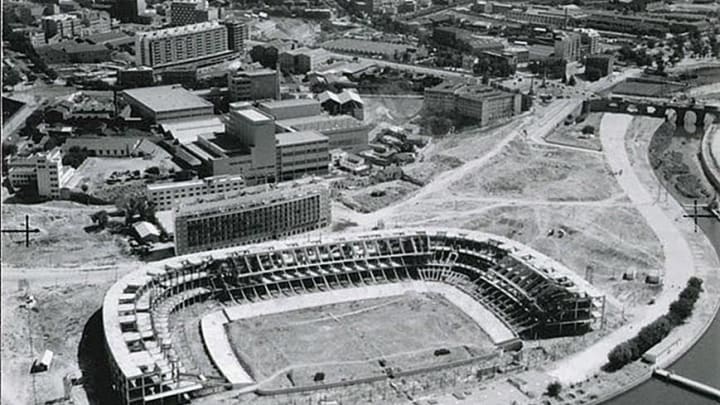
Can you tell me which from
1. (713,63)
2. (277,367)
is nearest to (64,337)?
(277,367)

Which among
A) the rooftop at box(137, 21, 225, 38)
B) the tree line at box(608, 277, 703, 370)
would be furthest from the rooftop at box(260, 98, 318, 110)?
the tree line at box(608, 277, 703, 370)

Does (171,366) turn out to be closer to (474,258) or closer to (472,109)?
(474,258)

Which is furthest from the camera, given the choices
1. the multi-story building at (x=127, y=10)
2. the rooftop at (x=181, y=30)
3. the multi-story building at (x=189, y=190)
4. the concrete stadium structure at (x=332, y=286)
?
the multi-story building at (x=127, y=10)

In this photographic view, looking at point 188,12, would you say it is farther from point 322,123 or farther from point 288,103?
point 322,123

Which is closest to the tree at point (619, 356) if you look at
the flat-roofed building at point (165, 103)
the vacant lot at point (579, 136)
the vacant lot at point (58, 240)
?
the vacant lot at point (58, 240)

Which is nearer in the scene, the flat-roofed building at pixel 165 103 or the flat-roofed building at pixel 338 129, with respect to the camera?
the flat-roofed building at pixel 338 129

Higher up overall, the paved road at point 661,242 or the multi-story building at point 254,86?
the multi-story building at point 254,86

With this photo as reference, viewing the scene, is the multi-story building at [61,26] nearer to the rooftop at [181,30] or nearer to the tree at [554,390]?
the rooftop at [181,30]
